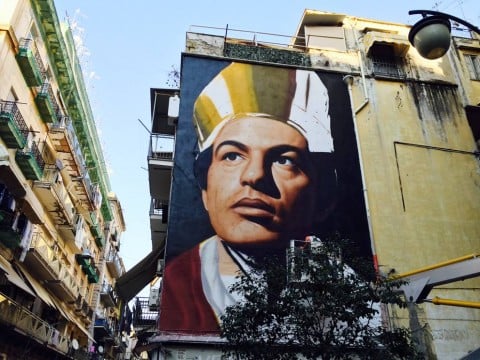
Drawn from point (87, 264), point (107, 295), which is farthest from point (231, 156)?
point (107, 295)

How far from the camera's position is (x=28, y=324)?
18609 mm

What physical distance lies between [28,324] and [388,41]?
65.6ft

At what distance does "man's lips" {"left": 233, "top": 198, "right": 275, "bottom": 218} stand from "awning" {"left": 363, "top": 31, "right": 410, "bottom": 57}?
31.5ft

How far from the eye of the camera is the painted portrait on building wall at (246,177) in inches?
525

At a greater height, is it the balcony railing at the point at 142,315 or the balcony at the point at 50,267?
the balcony at the point at 50,267

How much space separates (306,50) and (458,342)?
42.6ft

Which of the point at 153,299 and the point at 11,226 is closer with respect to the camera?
the point at 11,226

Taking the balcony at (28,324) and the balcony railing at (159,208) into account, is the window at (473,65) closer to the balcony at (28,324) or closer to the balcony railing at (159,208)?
the balcony railing at (159,208)

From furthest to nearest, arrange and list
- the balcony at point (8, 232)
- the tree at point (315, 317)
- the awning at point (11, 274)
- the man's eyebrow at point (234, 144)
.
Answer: the balcony at point (8, 232), the man's eyebrow at point (234, 144), the awning at point (11, 274), the tree at point (315, 317)

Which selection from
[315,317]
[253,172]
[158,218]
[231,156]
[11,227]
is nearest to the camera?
[315,317]

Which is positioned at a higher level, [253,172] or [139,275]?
[253,172]

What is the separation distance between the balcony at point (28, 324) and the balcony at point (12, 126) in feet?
18.8

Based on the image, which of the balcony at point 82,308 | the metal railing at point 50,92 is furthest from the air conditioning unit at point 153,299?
the balcony at point 82,308

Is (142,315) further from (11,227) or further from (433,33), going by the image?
(433,33)
